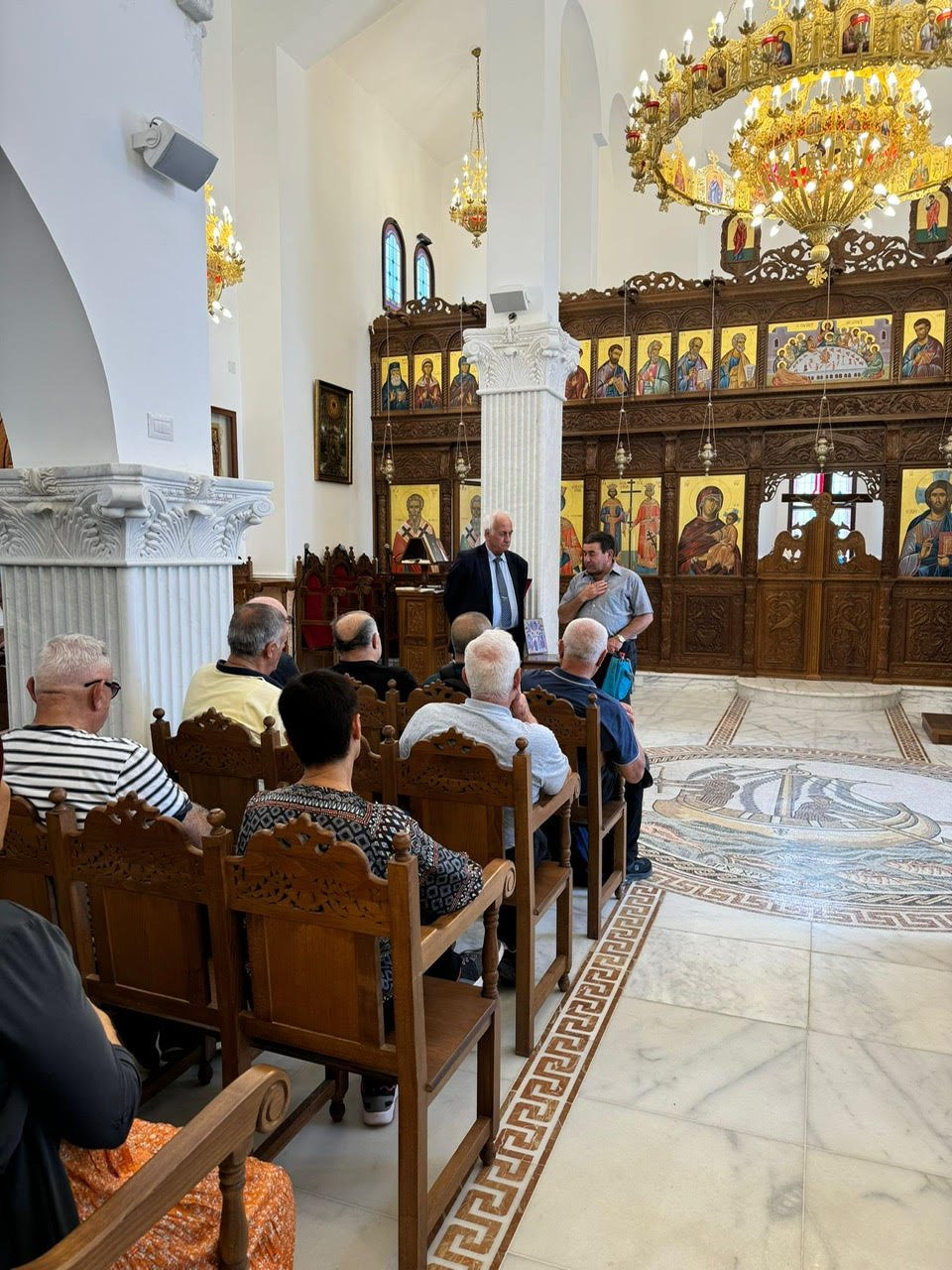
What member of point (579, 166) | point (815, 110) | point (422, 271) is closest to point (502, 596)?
point (815, 110)

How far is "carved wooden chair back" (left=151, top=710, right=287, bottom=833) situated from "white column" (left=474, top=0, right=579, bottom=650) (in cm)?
466

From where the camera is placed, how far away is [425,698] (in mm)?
3613

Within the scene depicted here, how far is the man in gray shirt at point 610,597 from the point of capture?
5.99 meters

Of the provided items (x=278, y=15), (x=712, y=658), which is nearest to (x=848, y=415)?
(x=712, y=658)

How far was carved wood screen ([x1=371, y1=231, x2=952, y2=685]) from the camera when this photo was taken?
31.8ft

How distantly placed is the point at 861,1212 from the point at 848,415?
9189mm

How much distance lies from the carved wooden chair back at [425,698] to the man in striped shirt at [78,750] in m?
1.30

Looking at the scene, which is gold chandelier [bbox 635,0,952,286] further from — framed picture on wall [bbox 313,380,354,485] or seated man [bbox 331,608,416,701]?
framed picture on wall [bbox 313,380,354,485]

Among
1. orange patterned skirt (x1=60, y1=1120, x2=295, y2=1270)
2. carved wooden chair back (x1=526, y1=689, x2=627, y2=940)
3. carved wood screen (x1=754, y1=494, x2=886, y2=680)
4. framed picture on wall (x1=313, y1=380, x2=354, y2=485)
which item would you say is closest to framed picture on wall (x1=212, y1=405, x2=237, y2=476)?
framed picture on wall (x1=313, y1=380, x2=354, y2=485)

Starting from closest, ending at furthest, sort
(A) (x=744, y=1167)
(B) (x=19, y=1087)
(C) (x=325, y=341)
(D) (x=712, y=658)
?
(B) (x=19, y=1087) < (A) (x=744, y=1167) < (D) (x=712, y=658) < (C) (x=325, y=341)

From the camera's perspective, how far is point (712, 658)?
10594 mm

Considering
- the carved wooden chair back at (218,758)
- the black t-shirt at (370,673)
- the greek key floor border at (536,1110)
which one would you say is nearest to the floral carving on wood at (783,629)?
the greek key floor border at (536,1110)

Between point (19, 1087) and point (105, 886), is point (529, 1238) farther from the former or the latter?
point (19, 1087)

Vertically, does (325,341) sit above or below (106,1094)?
above
